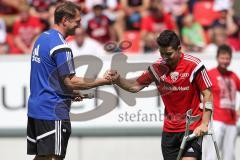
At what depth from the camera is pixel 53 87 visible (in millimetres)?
8211

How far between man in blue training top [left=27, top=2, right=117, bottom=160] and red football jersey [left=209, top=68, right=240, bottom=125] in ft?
11.3

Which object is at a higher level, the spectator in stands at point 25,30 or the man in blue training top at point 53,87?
the spectator in stands at point 25,30

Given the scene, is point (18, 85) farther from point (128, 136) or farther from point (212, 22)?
point (212, 22)

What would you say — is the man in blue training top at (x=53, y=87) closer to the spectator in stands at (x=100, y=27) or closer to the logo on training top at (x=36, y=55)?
the logo on training top at (x=36, y=55)

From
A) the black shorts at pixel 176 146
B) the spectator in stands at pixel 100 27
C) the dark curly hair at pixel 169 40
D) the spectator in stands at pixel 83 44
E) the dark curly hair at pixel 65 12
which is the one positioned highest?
the spectator in stands at pixel 100 27

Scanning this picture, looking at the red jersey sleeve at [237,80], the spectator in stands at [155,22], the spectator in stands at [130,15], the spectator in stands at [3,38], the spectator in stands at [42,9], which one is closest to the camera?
the red jersey sleeve at [237,80]

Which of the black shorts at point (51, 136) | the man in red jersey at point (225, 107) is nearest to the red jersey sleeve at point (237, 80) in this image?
the man in red jersey at point (225, 107)

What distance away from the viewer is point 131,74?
37.2ft

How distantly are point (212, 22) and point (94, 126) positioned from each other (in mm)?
4206

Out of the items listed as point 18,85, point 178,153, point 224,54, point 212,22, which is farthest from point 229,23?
point 178,153

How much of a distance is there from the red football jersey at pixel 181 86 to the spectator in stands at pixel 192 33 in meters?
5.61

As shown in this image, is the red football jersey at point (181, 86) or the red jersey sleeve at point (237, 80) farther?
the red jersey sleeve at point (237, 80)

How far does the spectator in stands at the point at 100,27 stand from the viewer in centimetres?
1430

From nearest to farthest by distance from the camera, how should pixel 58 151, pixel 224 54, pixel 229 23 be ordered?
pixel 58 151, pixel 224 54, pixel 229 23
